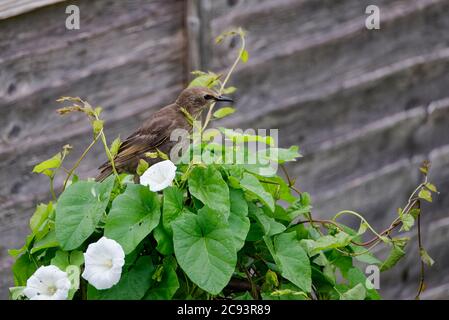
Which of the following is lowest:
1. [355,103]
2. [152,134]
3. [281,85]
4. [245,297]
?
[355,103]

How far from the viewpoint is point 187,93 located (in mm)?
3988

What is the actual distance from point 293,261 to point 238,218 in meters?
0.21

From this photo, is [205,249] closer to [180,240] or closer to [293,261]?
[180,240]

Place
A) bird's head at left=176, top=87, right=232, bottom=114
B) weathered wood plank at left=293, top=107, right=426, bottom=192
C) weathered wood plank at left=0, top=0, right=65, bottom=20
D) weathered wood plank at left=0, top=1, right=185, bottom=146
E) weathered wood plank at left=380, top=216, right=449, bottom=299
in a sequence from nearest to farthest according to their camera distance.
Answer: bird's head at left=176, top=87, right=232, bottom=114
weathered wood plank at left=0, top=0, right=65, bottom=20
weathered wood plank at left=0, top=1, right=185, bottom=146
weathered wood plank at left=293, top=107, right=426, bottom=192
weathered wood plank at left=380, top=216, right=449, bottom=299

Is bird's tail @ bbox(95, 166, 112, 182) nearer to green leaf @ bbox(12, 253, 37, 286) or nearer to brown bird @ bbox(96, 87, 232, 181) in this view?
brown bird @ bbox(96, 87, 232, 181)

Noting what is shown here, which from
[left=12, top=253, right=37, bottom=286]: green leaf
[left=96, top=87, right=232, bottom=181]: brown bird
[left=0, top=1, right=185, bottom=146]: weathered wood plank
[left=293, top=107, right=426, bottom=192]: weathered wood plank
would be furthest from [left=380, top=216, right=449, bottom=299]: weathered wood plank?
[left=12, top=253, right=37, bottom=286]: green leaf

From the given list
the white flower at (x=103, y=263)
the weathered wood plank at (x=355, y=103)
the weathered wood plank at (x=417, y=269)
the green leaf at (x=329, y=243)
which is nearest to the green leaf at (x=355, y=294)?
the green leaf at (x=329, y=243)

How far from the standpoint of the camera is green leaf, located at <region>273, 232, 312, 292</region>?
254 cm

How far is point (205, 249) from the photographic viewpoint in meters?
2.42

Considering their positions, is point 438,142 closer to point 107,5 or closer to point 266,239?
point 107,5

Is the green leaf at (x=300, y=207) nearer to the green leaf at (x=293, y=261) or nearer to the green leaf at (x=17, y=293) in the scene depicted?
the green leaf at (x=293, y=261)

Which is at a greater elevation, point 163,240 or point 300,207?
point 163,240

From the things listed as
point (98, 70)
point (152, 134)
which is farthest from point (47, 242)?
point (98, 70)

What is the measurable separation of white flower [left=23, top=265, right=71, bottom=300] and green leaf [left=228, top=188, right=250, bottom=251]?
0.46 meters
